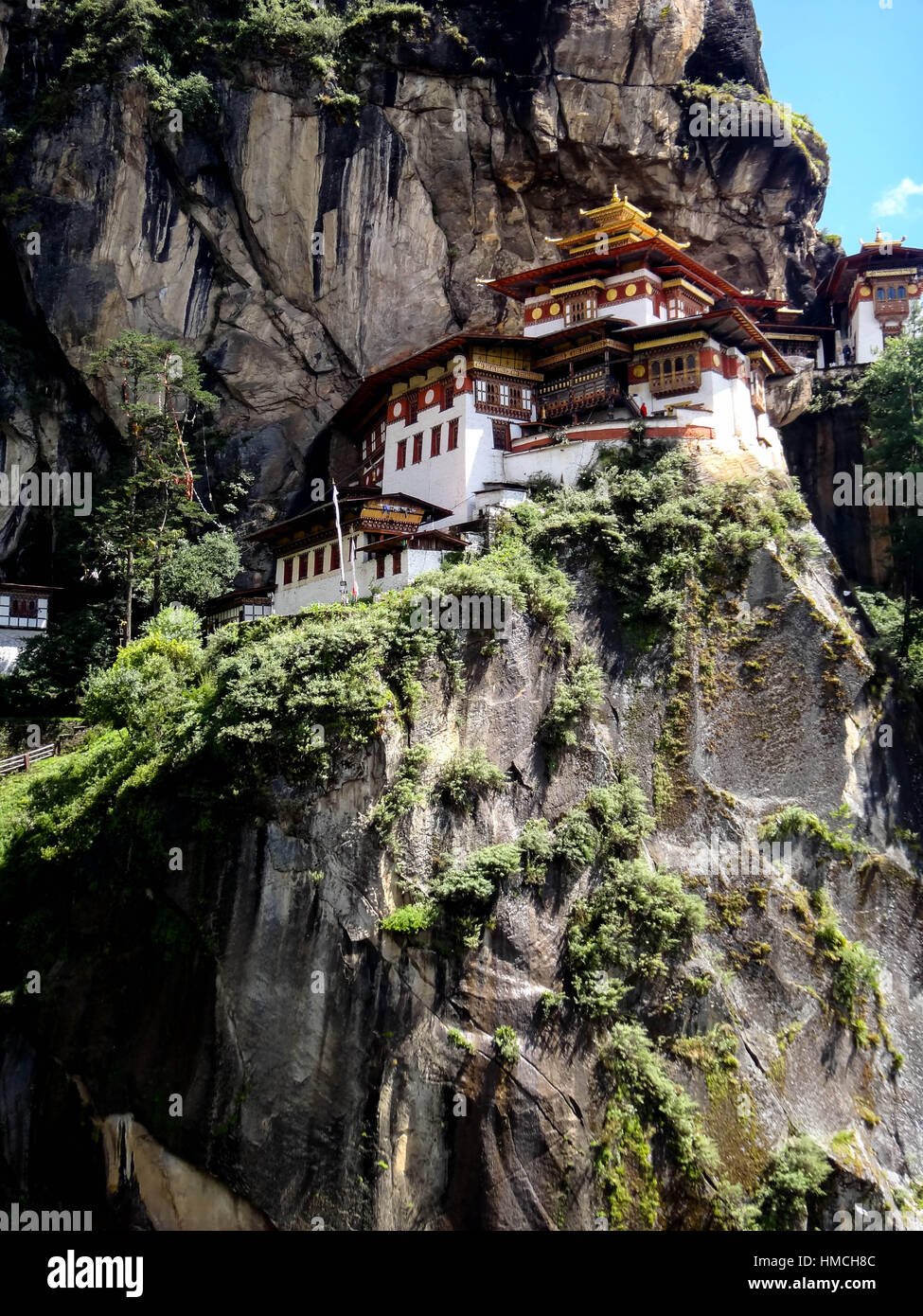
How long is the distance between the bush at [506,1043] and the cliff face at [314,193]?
25.3 metres

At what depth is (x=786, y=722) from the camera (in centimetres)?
3097

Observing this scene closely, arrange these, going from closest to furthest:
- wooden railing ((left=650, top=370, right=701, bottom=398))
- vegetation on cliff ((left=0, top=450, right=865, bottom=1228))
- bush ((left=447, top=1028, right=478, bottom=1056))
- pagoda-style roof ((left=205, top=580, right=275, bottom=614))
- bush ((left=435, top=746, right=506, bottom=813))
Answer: bush ((left=447, top=1028, right=478, bottom=1056)) < vegetation on cliff ((left=0, top=450, right=865, bottom=1228)) < bush ((left=435, top=746, right=506, bottom=813)) < wooden railing ((left=650, top=370, right=701, bottom=398)) < pagoda-style roof ((left=205, top=580, right=275, bottom=614))

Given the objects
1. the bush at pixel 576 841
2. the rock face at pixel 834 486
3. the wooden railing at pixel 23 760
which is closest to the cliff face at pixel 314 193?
the wooden railing at pixel 23 760

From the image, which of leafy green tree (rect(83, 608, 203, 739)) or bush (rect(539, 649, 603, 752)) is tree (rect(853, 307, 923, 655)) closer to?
bush (rect(539, 649, 603, 752))

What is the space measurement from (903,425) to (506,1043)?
25.6 metres

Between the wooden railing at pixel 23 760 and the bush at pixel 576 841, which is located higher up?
the wooden railing at pixel 23 760

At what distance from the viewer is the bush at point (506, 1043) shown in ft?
80.1

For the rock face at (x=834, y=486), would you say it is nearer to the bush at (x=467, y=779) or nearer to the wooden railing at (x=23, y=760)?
the bush at (x=467, y=779)

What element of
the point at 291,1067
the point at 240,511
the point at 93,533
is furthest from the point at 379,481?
the point at 291,1067

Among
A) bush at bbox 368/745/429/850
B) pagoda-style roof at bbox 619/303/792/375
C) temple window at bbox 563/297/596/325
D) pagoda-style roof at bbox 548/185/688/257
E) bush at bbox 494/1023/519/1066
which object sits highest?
pagoda-style roof at bbox 548/185/688/257

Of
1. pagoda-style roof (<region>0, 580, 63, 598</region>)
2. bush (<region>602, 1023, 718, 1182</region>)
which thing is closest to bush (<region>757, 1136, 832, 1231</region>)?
bush (<region>602, 1023, 718, 1182</region>)

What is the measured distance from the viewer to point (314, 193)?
43.6 m

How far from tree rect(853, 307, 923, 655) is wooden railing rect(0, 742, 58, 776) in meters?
26.7

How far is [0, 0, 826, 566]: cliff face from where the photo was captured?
4325 cm
